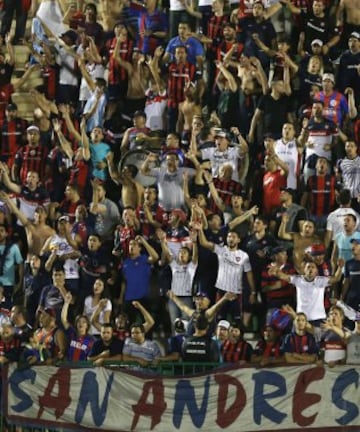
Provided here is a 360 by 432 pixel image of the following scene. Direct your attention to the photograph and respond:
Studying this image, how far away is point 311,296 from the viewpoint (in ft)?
74.4

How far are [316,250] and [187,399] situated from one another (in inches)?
108

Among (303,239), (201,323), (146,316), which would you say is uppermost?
(303,239)

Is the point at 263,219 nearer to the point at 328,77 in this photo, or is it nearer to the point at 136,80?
the point at 328,77

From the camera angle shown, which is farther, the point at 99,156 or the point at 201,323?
the point at 99,156

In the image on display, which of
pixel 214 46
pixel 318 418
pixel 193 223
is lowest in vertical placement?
pixel 318 418

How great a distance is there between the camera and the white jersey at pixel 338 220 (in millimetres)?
23500

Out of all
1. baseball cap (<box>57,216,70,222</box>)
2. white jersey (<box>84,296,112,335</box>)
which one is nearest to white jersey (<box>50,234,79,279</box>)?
baseball cap (<box>57,216,70,222</box>)

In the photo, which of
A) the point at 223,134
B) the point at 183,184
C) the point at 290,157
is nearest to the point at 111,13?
the point at 223,134

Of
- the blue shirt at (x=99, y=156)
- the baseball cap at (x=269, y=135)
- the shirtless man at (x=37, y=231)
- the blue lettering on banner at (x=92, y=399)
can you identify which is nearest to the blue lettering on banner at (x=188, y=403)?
the blue lettering on banner at (x=92, y=399)

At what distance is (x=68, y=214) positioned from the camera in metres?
25.0

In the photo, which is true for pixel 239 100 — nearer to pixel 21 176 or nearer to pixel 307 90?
pixel 307 90

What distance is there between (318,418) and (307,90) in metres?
5.44

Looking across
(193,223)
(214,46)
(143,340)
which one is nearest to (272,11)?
(214,46)

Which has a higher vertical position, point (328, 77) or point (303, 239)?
point (328, 77)
